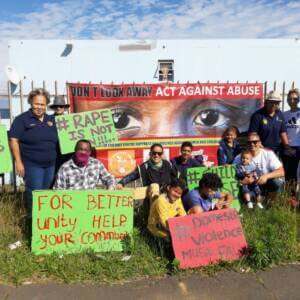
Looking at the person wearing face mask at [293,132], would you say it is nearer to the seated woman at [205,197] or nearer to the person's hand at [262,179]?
the person's hand at [262,179]

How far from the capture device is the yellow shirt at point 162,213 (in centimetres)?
382

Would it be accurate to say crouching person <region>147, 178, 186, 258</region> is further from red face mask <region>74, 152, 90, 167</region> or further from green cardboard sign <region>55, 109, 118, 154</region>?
green cardboard sign <region>55, 109, 118, 154</region>

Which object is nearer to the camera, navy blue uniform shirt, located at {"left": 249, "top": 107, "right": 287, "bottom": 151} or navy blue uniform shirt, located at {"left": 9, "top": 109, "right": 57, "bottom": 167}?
navy blue uniform shirt, located at {"left": 9, "top": 109, "right": 57, "bottom": 167}

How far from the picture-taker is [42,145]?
14.1ft

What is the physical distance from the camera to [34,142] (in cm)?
427

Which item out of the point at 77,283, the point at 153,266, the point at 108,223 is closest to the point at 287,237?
the point at 153,266

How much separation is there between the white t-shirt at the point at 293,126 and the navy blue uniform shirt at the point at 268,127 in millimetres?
231

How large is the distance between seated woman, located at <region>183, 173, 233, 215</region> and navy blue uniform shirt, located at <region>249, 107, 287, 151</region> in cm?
153

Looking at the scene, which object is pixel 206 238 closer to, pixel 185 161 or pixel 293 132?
pixel 185 161

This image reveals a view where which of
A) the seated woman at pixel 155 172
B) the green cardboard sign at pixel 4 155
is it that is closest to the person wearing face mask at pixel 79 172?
the seated woman at pixel 155 172

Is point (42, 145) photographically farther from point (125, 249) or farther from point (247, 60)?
point (247, 60)

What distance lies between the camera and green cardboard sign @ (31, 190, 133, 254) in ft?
12.5

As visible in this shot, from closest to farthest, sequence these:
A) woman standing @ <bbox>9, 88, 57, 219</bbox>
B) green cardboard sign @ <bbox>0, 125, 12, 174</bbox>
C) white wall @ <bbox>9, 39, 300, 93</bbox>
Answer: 1. woman standing @ <bbox>9, 88, 57, 219</bbox>
2. green cardboard sign @ <bbox>0, 125, 12, 174</bbox>
3. white wall @ <bbox>9, 39, 300, 93</bbox>

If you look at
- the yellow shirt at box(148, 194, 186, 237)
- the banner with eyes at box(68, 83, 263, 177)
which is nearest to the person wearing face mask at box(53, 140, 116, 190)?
the yellow shirt at box(148, 194, 186, 237)
